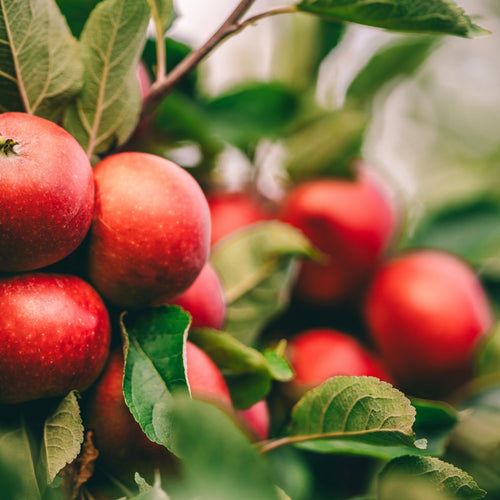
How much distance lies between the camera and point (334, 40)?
2.18 feet

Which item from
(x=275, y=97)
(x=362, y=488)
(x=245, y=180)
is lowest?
(x=362, y=488)

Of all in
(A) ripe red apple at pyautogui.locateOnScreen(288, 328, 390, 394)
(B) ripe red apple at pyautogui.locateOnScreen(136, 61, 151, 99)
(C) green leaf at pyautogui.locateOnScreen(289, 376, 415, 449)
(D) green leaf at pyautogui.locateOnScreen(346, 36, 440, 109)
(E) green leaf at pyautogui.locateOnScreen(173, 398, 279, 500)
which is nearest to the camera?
(E) green leaf at pyautogui.locateOnScreen(173, 398, 279, 500)

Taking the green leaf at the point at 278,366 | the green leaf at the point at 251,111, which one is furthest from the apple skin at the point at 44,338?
the green leaf at the point at 251,111

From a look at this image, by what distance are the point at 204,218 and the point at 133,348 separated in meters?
0.08

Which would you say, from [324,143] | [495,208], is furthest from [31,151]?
[495,208]

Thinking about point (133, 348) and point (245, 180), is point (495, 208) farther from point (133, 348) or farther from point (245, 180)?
point (133, 348)

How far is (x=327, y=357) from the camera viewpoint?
21.4 inches

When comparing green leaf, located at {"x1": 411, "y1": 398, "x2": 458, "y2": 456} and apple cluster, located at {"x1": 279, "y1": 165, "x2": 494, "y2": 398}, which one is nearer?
green leaf, located at {"x1": 411, "y1": 398, "x2": 458, "y2": 456}

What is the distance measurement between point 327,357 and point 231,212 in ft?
0.55

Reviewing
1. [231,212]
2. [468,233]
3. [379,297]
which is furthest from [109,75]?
[468,233]

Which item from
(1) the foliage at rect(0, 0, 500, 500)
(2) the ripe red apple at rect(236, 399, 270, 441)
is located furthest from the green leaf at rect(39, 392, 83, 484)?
(2) the ripe red apple at rect(236, 399, 270, 441)

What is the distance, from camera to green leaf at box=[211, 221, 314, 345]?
486 mm

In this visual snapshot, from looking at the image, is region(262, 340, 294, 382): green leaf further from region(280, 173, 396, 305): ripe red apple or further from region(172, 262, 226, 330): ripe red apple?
region(280, 173, 396, 305): ripe red apple

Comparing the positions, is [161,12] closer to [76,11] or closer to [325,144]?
[76,11]
